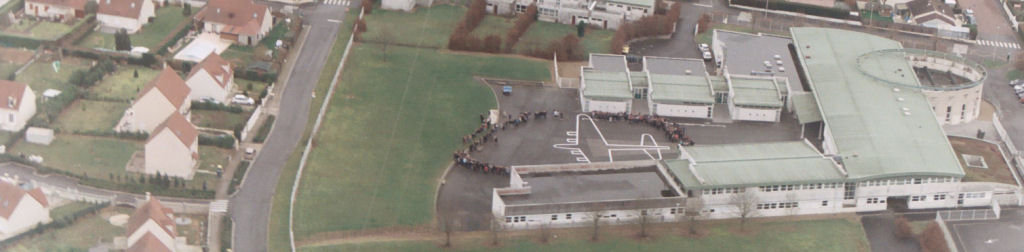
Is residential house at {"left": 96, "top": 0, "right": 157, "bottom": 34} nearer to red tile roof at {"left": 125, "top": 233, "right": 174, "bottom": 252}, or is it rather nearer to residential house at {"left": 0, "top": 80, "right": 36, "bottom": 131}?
residential house at {"left": 0, "top": 80, "right": 36, "bottom": 131}

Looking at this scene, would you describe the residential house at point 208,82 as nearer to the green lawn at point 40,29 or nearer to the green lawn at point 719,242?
the green lawn at point 40,29

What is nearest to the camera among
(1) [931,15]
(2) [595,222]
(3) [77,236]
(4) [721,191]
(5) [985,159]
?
(3) [77,236]

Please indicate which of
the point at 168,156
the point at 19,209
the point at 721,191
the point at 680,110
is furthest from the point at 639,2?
the point at 19,209

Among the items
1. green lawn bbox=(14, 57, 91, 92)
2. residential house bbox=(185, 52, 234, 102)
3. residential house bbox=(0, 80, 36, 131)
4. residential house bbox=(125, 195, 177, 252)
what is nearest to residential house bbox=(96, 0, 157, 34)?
green lawn bbox=(14, 57, 91, 92)

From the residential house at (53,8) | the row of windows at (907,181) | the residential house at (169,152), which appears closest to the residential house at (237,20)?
the residential house at (53,8)

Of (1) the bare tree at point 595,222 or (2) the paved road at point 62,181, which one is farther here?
(2) the paved road at point 62,181

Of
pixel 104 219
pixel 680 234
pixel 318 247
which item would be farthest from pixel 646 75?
pixel 104 219

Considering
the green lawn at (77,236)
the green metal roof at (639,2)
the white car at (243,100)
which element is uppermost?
the green metal roof at (639,2)

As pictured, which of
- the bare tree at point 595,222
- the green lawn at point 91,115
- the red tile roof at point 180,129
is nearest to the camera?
the bare tree at point 595,222

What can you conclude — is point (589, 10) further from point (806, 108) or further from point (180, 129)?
point (180, 129)
